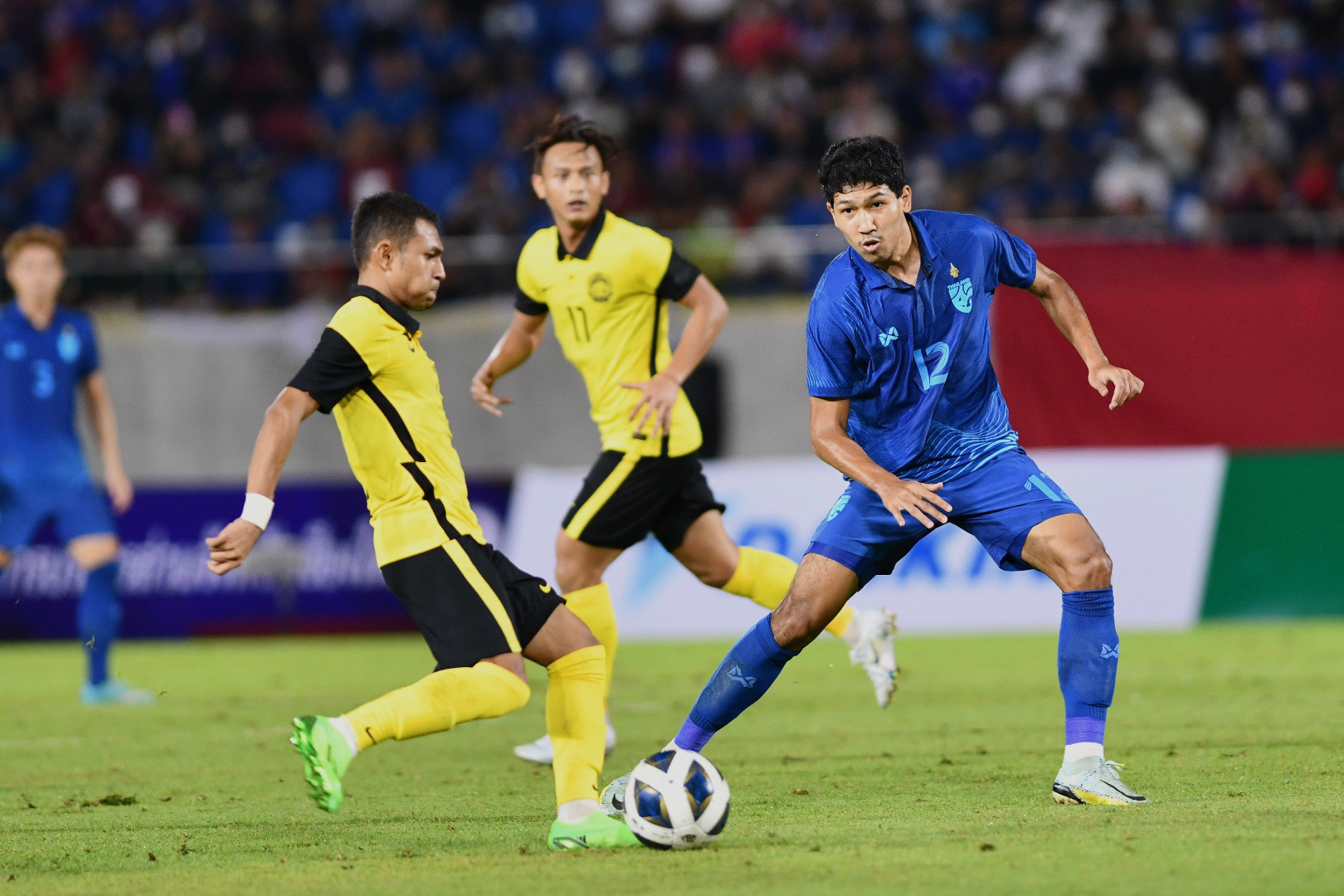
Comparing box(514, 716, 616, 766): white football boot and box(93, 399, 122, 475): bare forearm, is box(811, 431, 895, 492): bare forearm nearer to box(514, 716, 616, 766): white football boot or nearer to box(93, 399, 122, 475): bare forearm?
box(514, 716, 616, 766): white football boot

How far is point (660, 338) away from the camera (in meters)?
7.32

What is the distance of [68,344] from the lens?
10047 mm

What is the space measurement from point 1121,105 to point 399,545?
13.6 metres

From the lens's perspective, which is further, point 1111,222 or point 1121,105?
point 1121,105

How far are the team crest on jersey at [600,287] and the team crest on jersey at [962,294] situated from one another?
2.03 metres

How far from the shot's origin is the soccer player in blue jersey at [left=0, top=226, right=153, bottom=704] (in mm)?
9828

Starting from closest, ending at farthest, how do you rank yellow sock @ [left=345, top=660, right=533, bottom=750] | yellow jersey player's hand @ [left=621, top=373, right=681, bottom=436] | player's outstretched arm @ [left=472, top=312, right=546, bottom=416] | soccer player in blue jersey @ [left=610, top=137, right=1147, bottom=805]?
yellow sock @ [left=345, top=660, right=533, bottom=750] → soccer player in blue jersey @ [left=610, top=137, right=1147, bottom=805] → yellow jersey player's hand @ [left=621, top=373, right=681, bottom=436] → player's outstretched arm @ [left=472, top=312, right=546, bottom=416]

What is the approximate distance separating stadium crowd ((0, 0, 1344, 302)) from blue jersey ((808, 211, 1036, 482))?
10172mm

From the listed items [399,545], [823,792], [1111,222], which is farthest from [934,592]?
[399,545]

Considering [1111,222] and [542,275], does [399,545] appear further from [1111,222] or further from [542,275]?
[1111,222]

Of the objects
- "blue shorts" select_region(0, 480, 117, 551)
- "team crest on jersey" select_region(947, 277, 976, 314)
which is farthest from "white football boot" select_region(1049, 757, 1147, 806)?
"blue shorts" select_region(0, 480, 117, 551)

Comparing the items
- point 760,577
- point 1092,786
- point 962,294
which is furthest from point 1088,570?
point 760,577

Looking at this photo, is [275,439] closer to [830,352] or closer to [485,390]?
[830,352]

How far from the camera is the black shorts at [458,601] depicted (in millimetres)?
4988
